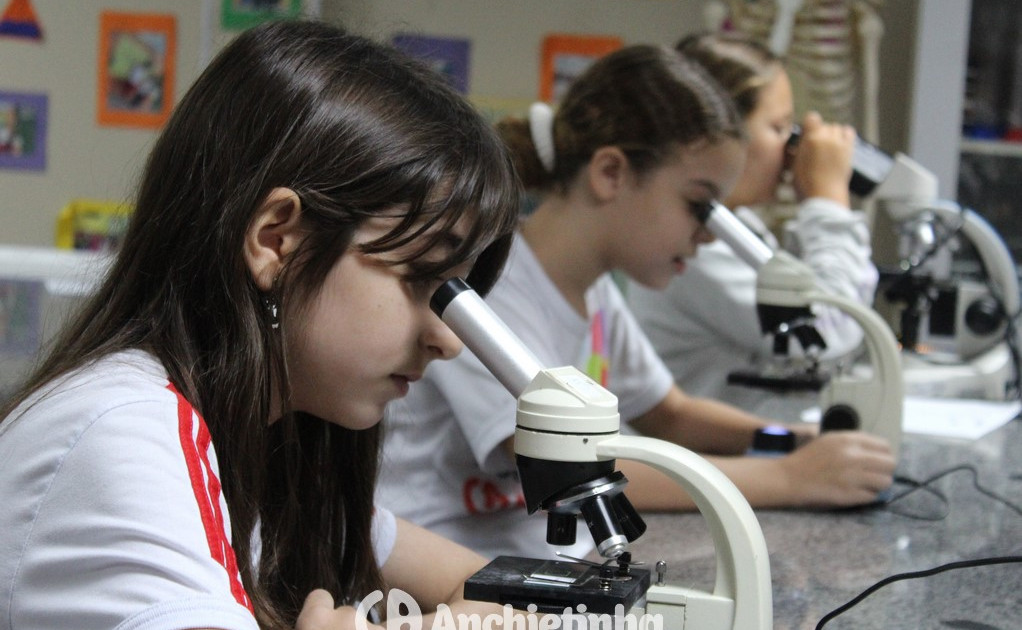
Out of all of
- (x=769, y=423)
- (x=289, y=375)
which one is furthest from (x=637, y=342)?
(x=289, y=375)

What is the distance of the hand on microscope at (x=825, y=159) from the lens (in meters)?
2.18

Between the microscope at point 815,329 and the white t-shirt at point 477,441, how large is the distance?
0.25 meters

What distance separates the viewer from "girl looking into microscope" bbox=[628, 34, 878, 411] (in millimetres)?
2113

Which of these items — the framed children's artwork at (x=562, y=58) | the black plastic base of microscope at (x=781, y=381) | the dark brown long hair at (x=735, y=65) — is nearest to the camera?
the black plastic base of microscope at (x=781, y=381)

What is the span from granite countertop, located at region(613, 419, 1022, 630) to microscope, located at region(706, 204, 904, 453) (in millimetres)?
107

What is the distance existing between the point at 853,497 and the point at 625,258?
44cm

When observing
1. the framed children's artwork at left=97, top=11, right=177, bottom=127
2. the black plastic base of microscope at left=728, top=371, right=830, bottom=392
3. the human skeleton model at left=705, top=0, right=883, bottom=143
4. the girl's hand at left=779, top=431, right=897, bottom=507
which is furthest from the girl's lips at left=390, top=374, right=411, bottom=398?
the framed children's artwork at left=97, top=11, right=177, bottom=127

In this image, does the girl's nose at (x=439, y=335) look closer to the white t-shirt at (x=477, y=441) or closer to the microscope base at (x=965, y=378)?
the white t-shirt at (x=477, y=441)

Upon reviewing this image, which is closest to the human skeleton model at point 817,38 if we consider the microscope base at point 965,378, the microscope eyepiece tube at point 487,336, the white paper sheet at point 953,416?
the microscope base at point 965,378

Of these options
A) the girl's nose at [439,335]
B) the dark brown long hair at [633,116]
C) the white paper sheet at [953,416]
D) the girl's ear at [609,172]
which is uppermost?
the dark brown long hair at [633,116]

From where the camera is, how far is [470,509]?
141 cm

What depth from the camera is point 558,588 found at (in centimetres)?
71

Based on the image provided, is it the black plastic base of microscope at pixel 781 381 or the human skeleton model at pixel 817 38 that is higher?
the human skeleton model at pixel 817 38

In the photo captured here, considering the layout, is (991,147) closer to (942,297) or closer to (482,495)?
(942,297)
